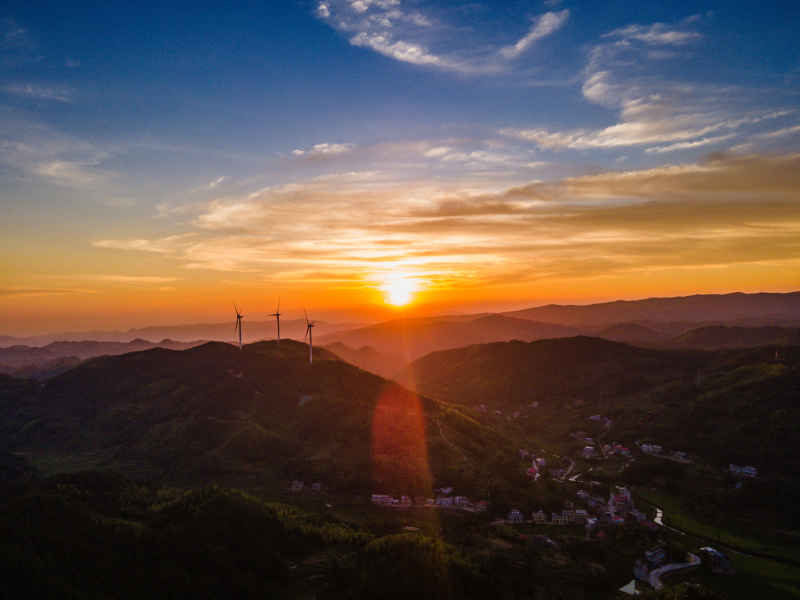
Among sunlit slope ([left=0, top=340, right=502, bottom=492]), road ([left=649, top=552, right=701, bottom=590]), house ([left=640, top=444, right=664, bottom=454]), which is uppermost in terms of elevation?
sunlit slope ([left=0, top=340, right=502, bottom=492])

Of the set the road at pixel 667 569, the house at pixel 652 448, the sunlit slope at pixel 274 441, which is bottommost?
the road at pixel 667 569

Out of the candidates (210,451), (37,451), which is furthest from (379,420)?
(37,451)

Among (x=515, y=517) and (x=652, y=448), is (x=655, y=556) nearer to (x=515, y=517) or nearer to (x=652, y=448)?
(x=515, y=517)

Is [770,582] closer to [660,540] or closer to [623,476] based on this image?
[660,540]

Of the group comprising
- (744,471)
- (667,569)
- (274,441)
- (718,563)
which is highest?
(274,441)

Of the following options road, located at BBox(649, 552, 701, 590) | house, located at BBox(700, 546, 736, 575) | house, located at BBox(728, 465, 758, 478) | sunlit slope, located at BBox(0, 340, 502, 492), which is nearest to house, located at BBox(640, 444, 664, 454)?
house, located at BBox(728, 465, 758, 478)

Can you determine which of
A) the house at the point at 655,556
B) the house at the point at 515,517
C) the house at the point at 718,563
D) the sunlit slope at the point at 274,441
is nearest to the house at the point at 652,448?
the sunlit slope at the point at 274,441

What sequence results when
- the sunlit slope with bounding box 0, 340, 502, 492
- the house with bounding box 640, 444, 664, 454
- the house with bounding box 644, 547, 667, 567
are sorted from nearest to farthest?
1. the house with bounding box 644, 547, 667, 567
2. the sunlit slope with bounding box 0, 340, 502, 492
3. the house with bounding box 640, 444, 664, 454

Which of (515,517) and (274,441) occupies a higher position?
(274,441)

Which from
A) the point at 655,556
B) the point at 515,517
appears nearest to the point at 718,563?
the point at 655,556

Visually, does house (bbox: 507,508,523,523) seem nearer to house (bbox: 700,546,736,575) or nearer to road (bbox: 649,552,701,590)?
road (bbox: 649,552,701,590)

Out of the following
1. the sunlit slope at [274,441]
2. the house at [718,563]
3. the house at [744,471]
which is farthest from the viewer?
the sunlit slope at [274,441]

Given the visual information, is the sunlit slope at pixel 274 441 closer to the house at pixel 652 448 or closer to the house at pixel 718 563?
the house at pixel 652 448
